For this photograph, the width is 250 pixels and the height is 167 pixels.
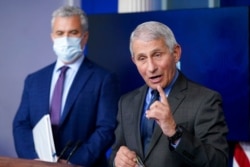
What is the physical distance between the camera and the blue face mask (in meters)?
2.87

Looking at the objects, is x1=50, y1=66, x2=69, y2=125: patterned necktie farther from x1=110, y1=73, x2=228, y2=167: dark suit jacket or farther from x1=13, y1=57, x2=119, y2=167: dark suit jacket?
x1=110, y1=73, x2=228, y2=167: dark suit jacket

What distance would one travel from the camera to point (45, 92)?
284cm

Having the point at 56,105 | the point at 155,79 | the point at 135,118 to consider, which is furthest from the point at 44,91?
the point at 155,79

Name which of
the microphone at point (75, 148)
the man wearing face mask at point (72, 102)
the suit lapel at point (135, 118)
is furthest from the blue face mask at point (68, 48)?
the suit lapel at point (135, 118)

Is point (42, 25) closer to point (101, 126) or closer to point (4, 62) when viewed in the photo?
point (4, 62)

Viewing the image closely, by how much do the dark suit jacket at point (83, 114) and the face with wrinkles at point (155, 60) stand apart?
645 millimetres

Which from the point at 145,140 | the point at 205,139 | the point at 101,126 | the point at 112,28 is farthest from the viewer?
Answer: the point at 112,28

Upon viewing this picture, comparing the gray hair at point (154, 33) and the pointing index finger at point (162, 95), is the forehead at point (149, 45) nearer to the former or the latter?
the gray hair at point (154, 33)

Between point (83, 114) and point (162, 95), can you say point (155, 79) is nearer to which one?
point (162, 95)

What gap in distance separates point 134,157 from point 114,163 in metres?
0.17

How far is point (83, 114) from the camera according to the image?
110 inches

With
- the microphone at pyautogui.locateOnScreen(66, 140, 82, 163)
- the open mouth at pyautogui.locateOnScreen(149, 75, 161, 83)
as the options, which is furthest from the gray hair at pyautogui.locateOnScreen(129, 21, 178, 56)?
the microphone at pyautogui.locateOnScreen(66, 140, 82, 163)

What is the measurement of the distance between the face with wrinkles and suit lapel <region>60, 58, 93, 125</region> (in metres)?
0.72

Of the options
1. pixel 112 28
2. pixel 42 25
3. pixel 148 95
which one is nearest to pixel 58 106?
pixel 148 95
